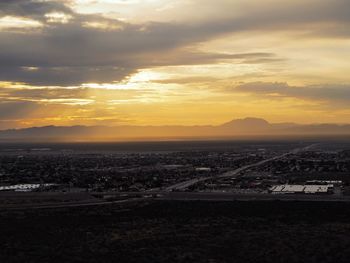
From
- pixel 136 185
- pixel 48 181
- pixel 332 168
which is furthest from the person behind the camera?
pixel 332 168

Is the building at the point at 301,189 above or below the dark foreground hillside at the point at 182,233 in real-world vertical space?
above

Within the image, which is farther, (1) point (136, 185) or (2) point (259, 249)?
(1) point (136, 185)

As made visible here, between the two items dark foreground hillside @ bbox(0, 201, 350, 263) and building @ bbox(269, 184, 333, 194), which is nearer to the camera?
dark foreground hillside @ bbox(0, 201, 350, 263)

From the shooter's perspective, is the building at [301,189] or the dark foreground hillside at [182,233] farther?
the building at [301,189]

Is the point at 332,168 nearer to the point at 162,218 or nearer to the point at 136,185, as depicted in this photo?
the point at 136,185

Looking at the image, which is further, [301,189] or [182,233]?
[301,189]

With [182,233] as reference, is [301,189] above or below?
above

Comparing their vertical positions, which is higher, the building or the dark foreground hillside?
the building

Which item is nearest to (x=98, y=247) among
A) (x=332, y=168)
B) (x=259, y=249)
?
(x=259, y=249)
